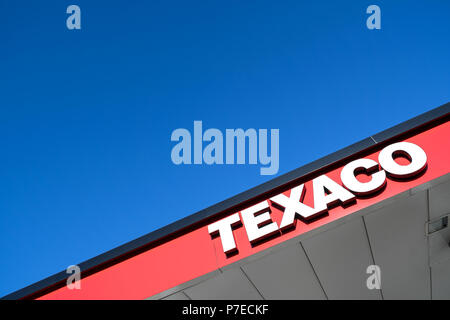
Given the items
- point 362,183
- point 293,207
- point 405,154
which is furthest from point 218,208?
point 405,154

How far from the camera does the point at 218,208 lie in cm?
482

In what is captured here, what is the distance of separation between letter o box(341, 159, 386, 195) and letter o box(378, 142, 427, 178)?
0.11 metres

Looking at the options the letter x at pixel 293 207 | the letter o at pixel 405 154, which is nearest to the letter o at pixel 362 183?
the letter o at pixel 405 154

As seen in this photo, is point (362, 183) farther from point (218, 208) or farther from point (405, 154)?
point (218, 208)

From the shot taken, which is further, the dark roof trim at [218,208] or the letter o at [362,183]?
the dark roof trim at [218,208]

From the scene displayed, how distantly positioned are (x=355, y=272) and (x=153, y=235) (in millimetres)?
2801

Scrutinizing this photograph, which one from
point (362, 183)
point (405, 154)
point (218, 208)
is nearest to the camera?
point (362, 183)

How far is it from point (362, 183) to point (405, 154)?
651 mm

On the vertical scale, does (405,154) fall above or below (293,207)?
above

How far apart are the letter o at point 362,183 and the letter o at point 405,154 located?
0.11 metres

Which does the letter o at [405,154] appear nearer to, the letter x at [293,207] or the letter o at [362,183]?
the letter o at [362,183]

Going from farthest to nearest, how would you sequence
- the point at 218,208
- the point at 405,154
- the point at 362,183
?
1. the point at 218,208
2. the point at 405,154
3. the point at 362,183

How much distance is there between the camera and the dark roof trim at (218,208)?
4.52 metres
